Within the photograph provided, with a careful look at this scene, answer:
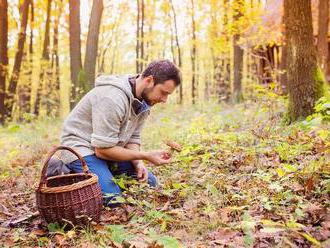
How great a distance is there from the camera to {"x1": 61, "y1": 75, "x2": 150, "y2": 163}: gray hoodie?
4551 mm

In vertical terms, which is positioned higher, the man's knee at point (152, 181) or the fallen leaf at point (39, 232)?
the man's knee at point (152, 181)

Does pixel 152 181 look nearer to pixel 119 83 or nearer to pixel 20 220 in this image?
pixel 119 83

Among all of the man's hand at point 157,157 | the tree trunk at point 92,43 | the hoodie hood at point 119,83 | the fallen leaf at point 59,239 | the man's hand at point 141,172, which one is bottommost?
the fallen leaf at point 59,239

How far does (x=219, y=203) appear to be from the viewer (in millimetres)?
3936

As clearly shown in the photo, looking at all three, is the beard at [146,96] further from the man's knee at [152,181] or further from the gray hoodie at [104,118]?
the man's knee at [152,181]

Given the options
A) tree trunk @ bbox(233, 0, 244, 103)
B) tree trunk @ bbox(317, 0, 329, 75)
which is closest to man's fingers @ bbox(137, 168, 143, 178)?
tree trunk @ bbox(317, 0, 329, 75)

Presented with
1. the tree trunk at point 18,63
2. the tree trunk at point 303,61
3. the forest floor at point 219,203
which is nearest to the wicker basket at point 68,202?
the forest floor at point 219,203

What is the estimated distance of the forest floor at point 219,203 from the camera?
3205 mm

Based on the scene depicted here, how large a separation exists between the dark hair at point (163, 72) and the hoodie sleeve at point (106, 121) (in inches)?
17.6

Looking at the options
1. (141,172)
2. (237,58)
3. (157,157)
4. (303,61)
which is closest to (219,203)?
(157,157)

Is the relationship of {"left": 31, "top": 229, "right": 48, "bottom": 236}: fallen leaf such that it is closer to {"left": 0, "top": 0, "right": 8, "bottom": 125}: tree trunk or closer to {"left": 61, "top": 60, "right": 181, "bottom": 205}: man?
{"left": 61, "top": 60, "right": 181, "bottom": 205}: man

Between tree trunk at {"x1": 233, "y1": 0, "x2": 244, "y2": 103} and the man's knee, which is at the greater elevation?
tree trunk at {"x1": 233, "y1": 0, "x2": 244, "y2": 103}

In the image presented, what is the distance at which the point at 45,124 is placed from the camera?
12.9m

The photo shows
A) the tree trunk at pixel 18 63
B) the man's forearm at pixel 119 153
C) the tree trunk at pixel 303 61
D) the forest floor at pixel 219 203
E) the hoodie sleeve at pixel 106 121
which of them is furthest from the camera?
the tree trunk at pixel 18 63
